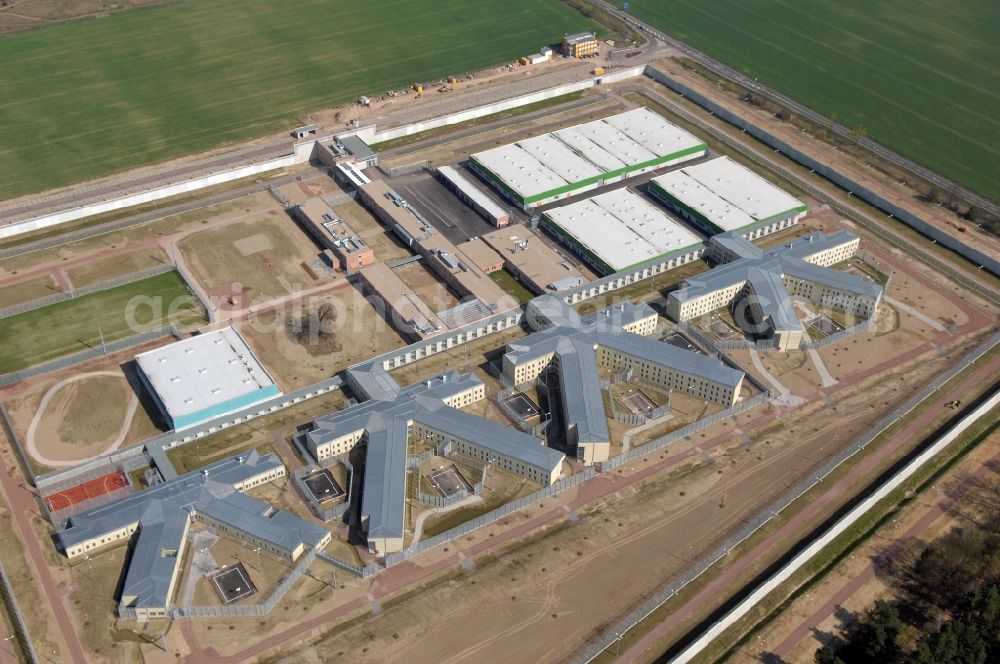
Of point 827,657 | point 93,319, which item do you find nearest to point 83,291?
point 93,319

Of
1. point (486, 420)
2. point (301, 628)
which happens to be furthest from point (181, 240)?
point (301, 628)

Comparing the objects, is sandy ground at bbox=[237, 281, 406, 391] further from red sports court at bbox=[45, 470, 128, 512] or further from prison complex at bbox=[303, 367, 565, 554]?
red sports court at bbox=[45, 470, 128, 512]

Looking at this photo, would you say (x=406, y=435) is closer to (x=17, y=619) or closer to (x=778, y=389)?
(x=17, y=619)

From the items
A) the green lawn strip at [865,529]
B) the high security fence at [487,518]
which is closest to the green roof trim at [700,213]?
the green lawn strip at [865,529]

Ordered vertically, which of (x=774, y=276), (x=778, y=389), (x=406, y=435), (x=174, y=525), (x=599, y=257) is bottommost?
(x=174, y=525)

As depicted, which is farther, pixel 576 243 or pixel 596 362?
pixel 576 243

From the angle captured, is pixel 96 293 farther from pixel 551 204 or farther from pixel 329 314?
pixel 551 204
